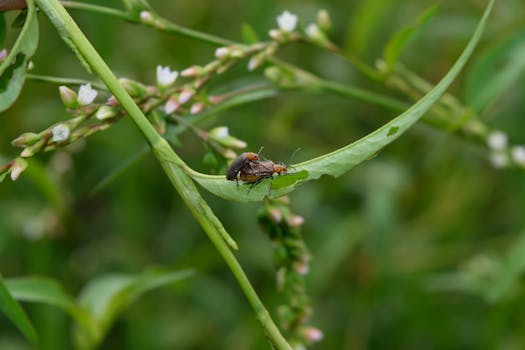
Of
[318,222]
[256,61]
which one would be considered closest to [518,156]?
[256,61]

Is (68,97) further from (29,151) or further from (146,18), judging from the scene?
(146,18)

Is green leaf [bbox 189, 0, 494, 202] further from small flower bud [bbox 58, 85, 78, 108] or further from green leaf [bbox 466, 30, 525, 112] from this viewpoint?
green leaf [bbox 466, 30, 525, 112]

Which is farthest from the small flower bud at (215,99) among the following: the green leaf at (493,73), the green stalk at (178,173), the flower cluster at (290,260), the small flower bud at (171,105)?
the green leaf at (493,73)

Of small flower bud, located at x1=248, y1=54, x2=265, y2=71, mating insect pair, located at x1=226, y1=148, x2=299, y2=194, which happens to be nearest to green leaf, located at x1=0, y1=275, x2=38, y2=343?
mating insect pair, located at x1=226, y1=148, x2=299, y2=194

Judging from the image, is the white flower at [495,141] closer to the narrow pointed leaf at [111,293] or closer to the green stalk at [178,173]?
the narrow pointed leaf at [111,293]

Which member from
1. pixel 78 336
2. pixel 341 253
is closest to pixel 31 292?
pixel 78 336

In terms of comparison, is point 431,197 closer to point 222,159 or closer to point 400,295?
point 400,295

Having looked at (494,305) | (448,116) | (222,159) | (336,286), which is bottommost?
(494,305)
